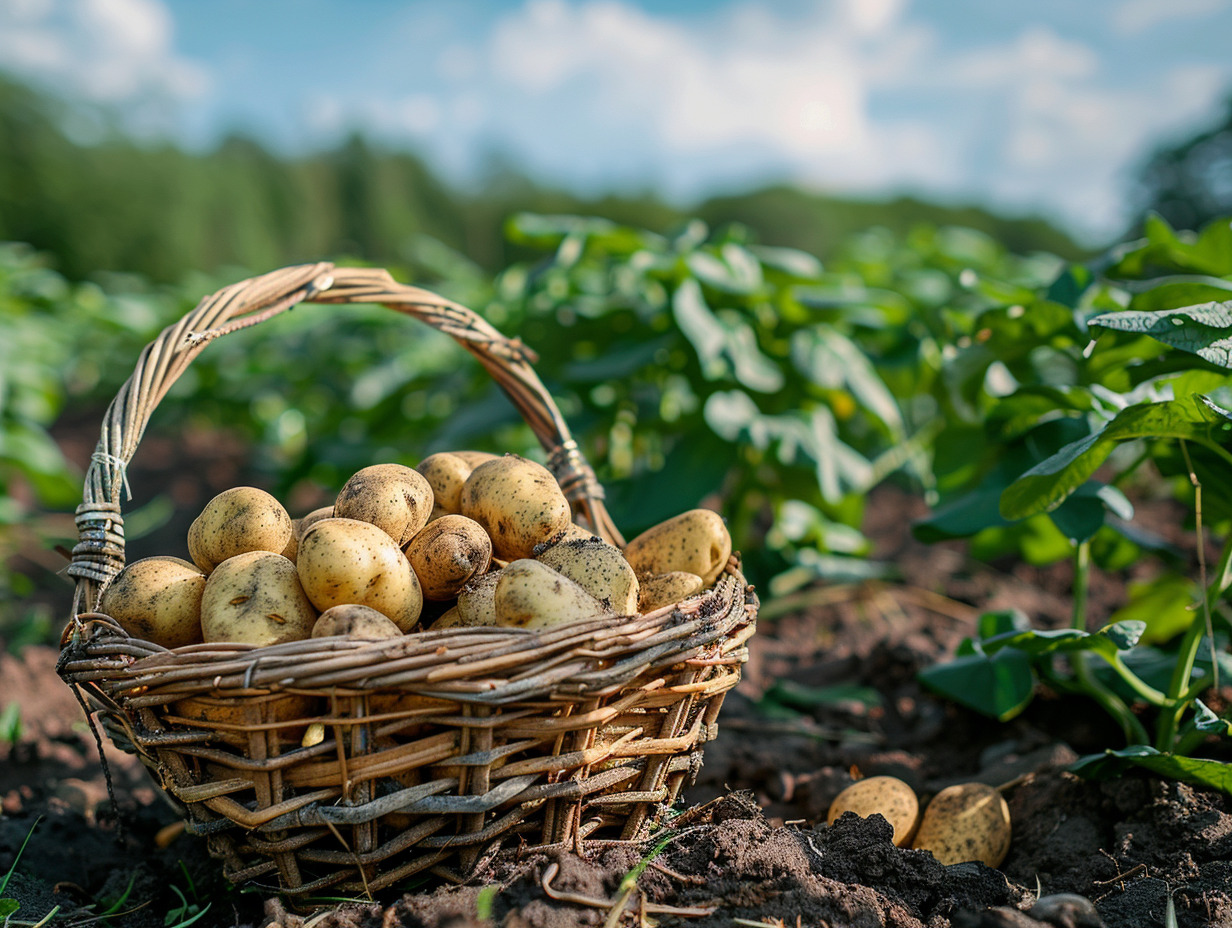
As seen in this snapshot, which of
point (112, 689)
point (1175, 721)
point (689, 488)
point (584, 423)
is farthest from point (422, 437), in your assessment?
point (1175, 721)

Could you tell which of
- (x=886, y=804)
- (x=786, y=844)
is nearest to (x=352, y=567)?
(x=786, y=844)

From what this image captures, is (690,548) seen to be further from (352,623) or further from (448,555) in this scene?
(352,623)

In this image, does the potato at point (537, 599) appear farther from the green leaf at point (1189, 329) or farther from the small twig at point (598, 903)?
the green leaf at point (1189, 329)

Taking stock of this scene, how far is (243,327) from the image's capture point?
4.94ft

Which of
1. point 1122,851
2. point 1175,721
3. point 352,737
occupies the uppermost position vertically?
point 352,737

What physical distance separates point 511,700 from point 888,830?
69 cm

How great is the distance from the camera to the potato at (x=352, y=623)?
1198mm

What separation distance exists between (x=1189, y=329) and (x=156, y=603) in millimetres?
1790

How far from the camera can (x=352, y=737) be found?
1122mm

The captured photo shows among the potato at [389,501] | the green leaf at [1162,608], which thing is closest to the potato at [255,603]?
the potato at [389,501]

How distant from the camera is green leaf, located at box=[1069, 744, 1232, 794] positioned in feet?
4.69

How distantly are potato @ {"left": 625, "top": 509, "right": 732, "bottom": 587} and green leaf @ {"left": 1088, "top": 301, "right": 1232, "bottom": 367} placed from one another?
2.52 ft

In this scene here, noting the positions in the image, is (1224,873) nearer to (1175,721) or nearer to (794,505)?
(1175,721)

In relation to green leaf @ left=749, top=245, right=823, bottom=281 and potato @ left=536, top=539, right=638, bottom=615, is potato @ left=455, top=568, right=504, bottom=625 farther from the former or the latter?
green leaf @ left=749, top=245, right=823, bottom=281
